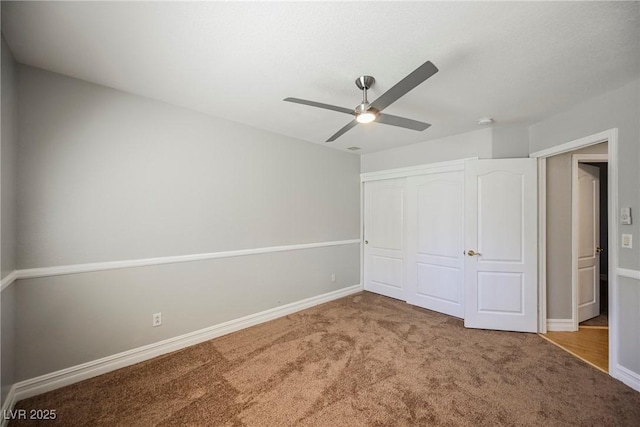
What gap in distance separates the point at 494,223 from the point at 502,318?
1.11 meters

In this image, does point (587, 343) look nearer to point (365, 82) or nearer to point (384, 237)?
point (384, 237)

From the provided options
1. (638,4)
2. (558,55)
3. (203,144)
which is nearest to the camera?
(638,4)

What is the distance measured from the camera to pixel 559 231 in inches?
115

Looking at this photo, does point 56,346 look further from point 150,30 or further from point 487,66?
point 487,66

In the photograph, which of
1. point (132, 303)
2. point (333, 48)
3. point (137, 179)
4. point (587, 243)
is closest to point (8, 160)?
point (137, 179)

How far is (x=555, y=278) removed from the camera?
9.62ft

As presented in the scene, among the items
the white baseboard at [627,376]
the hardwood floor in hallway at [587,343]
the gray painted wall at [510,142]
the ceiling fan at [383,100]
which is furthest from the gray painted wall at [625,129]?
→ the ceiling fan at [383,100]

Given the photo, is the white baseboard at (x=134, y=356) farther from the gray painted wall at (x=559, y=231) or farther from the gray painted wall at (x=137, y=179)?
the gray painted wall at (x=559, y=231)

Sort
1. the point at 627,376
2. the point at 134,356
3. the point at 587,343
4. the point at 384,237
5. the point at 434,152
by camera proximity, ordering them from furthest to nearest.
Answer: the point at 384,237, the point at 434,152, the point at 587,343, the point at 134,356, the point at 627,376

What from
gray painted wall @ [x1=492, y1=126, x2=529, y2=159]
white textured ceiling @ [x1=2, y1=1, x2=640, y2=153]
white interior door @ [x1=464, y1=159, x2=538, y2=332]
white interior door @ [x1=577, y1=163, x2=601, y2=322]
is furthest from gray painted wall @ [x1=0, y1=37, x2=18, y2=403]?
white interior door @ [x1=577, y1=163, x2=601, y2=322]

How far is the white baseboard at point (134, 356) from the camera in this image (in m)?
1.87

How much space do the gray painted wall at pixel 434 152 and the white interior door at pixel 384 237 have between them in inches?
11.9

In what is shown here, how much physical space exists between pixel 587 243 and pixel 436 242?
1.76 metres

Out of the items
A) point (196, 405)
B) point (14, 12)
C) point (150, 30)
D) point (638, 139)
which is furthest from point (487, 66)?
point (196, 405)
